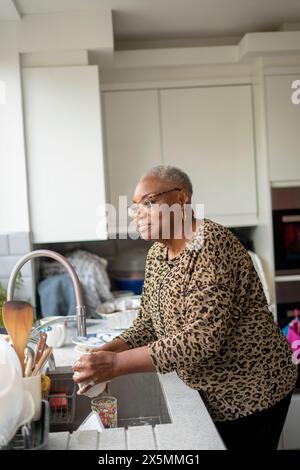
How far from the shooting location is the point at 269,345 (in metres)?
1.23

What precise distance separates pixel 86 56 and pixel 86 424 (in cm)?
169

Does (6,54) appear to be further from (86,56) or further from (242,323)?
(242,323)

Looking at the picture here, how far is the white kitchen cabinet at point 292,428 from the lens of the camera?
2.35 meters

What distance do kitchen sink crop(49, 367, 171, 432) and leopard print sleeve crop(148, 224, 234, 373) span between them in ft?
0.78

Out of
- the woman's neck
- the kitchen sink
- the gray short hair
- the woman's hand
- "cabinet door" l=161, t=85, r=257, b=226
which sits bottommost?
the kitchen sink

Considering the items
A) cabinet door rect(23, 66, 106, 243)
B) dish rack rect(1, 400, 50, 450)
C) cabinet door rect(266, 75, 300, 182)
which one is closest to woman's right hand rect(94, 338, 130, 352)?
dish rack rect(1, 400, 50, 450)

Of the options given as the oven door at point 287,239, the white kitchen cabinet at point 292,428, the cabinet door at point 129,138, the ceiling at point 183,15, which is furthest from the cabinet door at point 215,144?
the white kitchen cabinet at point 292,428

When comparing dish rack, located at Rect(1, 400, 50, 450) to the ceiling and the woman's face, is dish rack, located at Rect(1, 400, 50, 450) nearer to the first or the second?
the woman's face

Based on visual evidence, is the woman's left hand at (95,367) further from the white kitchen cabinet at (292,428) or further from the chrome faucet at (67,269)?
the white kitchen cabinet at (292,428)

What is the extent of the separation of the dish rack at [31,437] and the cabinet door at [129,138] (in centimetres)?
172

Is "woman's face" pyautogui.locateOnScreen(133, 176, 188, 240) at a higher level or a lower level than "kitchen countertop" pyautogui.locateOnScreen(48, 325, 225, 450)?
higher

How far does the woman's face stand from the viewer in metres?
1.19

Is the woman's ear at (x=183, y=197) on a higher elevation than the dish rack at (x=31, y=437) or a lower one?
higher
